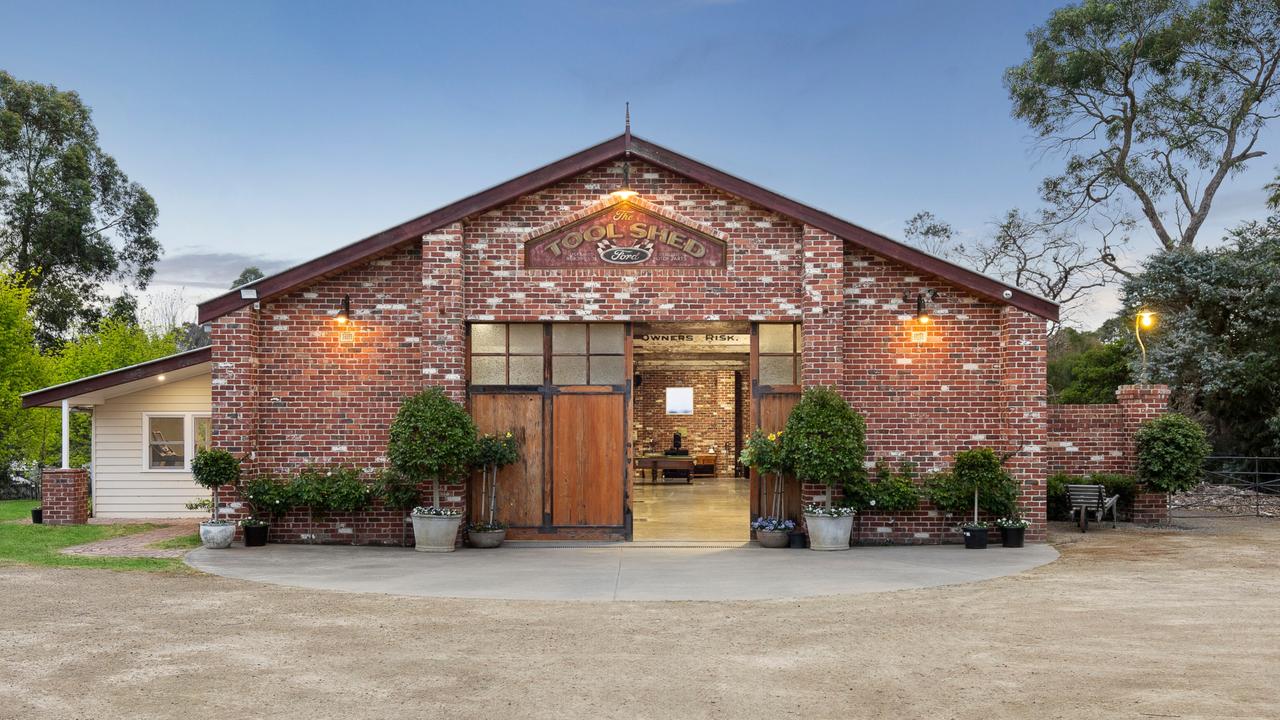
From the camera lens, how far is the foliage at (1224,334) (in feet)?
72.0

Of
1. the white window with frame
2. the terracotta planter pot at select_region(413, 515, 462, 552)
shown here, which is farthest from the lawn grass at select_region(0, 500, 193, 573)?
the terracotta planter pot at select_region(413, 515, 462, 552)

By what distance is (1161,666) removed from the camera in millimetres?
6605

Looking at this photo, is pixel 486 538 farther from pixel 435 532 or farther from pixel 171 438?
pixel 171 438

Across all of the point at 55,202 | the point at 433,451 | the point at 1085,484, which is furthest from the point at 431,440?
the point at 55,202

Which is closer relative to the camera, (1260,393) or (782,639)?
(782,639)

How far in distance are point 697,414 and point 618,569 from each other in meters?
18.6

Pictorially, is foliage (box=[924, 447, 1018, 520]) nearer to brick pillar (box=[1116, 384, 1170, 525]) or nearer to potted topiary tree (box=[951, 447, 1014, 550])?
potted topiary tree (box=[951, 447, 1014, 550])

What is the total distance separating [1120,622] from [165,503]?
1565cm

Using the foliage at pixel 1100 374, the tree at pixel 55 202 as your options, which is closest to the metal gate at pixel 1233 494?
the foliage at pixel 1100 374

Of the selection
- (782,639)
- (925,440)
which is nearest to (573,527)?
(925,440)

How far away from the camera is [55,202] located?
34312mm

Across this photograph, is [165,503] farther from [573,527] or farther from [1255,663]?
[1255,663]

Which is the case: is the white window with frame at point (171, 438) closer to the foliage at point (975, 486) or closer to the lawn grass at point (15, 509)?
the lawn grass at point (15, 509)

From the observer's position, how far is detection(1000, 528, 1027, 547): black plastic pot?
12.5m
